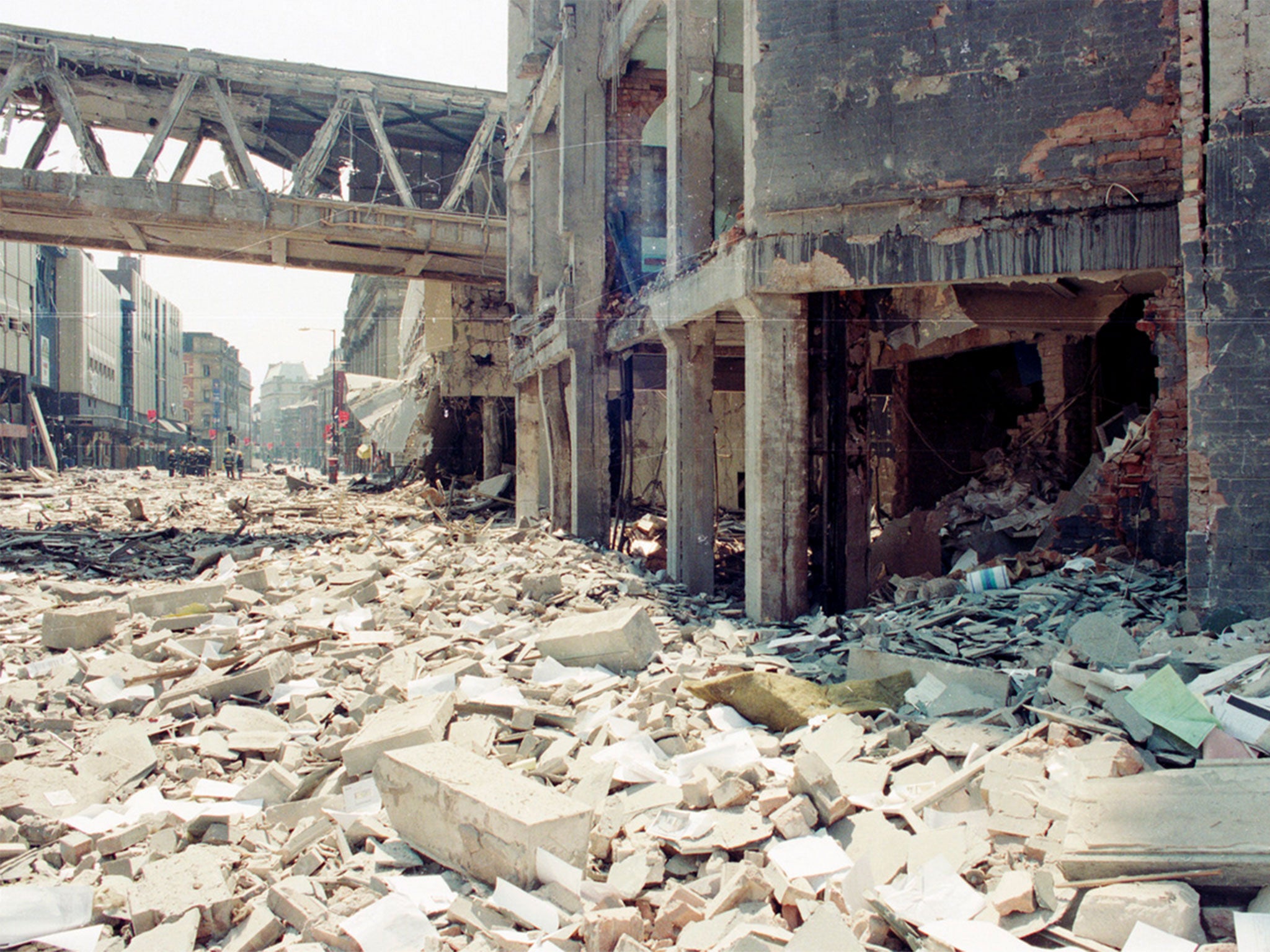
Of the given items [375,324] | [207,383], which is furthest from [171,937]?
[207,383]

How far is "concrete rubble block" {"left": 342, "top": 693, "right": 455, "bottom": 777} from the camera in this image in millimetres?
4660

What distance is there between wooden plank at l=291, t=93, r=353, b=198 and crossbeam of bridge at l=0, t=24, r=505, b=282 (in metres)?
0.03

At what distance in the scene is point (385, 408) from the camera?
32.3m

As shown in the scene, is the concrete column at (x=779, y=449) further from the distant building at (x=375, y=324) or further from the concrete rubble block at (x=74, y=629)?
the distant building at (x=375, y=324)

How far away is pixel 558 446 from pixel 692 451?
604cm

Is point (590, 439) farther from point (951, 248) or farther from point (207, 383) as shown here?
point (207, 383)

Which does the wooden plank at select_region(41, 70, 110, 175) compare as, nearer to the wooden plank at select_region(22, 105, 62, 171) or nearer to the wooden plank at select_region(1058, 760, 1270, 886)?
the wooden plank at select_region(22, 105, 62, 171)

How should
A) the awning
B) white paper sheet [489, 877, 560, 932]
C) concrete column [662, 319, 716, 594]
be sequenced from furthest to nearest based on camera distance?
the awning → concrete column [662, 319, 716, 594] → white paper sheet [489, 877, 560, 932]

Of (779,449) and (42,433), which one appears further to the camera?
(42,433)

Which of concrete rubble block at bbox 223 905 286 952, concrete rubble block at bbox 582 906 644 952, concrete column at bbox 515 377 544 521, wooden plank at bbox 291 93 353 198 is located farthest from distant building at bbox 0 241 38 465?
concrete rubble block at bbox 582 906 644 952

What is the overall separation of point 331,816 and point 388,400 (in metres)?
30.2

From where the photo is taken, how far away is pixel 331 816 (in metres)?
4.21

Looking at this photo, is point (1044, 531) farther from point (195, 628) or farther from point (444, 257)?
point (444, 257)

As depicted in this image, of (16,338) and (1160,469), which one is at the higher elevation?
(16,338)
